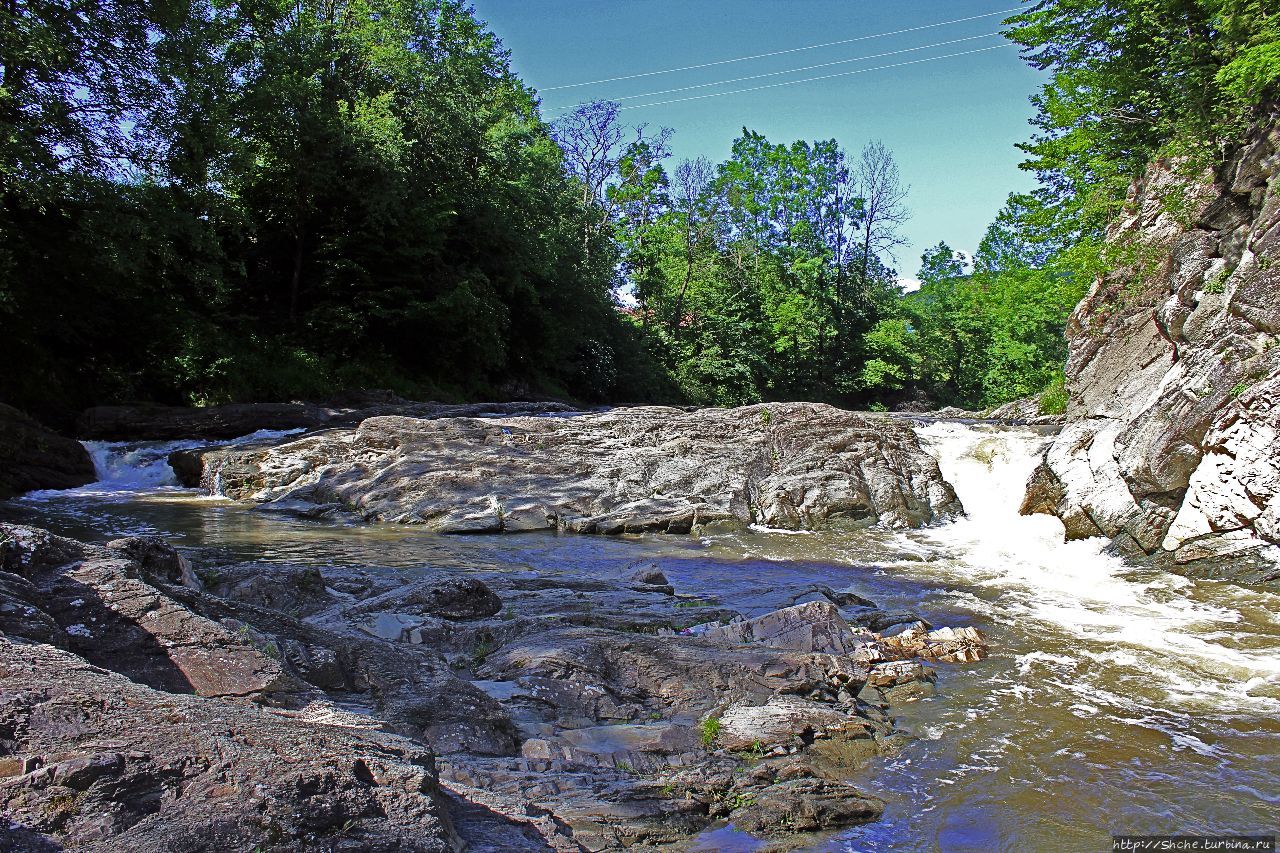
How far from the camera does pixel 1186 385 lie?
35.6ft

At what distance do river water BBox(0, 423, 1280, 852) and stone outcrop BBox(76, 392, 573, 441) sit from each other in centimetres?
106

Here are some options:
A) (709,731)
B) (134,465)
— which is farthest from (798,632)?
(134,465)

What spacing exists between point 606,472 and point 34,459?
32.9 feet

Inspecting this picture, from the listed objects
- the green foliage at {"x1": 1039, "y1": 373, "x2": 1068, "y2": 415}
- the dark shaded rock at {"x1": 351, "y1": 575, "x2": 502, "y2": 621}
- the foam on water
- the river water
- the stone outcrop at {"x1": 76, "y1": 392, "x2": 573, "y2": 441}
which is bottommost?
the river water

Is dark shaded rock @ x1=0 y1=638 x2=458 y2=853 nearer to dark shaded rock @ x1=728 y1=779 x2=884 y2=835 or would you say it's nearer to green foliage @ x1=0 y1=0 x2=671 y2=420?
dark shaded rock @ x1=728 y1=779 x2=884 y2=835

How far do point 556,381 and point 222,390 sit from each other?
45.7 feet

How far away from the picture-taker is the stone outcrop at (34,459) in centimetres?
1390

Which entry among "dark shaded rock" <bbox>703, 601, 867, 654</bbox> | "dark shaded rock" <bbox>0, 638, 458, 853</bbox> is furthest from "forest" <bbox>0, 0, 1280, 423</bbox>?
"dark shaded rock" <bbox>0, 638, 458, 853</bbox>

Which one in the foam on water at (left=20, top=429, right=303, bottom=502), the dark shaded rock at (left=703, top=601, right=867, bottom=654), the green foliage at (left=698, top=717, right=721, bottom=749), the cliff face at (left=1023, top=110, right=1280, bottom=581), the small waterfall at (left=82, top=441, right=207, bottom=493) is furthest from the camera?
the small waterfall at (left=82, top=441, right=207, bottom=493)

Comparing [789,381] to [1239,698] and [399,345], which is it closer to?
[399,345]

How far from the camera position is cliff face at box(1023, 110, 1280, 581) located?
383 inches

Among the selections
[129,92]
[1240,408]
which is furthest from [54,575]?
[129,92]

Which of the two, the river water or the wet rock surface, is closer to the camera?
the wet rock surface

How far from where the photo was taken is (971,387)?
42.2 metres
